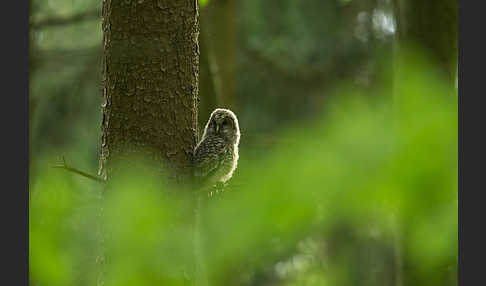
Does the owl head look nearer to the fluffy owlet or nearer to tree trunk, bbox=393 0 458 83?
the fluffy owlet

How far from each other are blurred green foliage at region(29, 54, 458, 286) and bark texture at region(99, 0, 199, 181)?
182cm

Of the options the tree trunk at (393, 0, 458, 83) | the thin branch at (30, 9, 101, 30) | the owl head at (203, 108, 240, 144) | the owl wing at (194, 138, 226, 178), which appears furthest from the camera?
the thin branch at (30, 9, 101, 30)

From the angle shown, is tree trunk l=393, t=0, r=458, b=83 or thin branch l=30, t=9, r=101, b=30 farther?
thin branch l=30, t=9, r=101, b=30

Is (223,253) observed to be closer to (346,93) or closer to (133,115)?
(346,93)

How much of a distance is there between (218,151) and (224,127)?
38 cm

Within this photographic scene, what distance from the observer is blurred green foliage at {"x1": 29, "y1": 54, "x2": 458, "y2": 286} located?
1.99ft

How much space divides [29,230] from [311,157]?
44 centimetres

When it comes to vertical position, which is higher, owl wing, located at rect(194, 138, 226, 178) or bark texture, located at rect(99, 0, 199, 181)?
bark texture, located at rect(99, 0, 199, 181)

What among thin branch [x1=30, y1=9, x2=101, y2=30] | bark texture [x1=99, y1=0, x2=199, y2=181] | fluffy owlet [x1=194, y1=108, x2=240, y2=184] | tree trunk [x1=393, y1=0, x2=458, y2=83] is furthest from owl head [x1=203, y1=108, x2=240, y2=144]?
thin branch [x1=30, y1=9, x2=101, y2=30]

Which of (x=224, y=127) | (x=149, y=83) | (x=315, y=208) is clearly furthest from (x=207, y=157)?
(x=315, y=208)

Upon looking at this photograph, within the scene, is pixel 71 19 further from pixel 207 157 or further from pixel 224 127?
pixel 207 157

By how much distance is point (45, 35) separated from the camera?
6121 millimetres

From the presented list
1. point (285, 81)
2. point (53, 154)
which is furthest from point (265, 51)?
point (53, 154)

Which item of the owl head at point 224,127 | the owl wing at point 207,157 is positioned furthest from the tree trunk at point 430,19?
the owl head at point 224,127
